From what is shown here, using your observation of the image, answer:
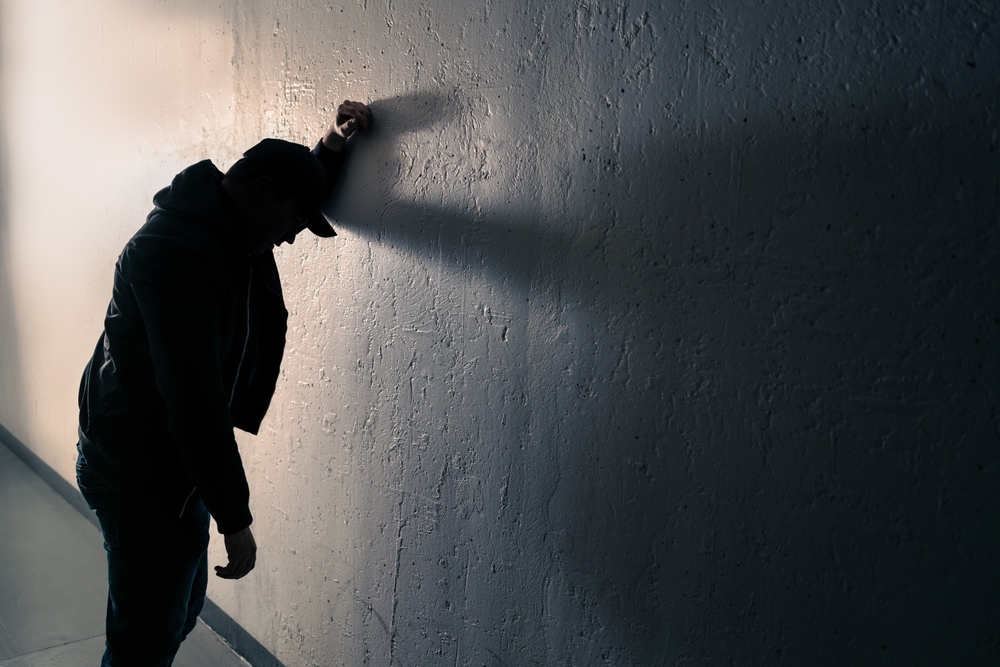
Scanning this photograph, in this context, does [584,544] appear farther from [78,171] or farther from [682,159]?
[78,171]

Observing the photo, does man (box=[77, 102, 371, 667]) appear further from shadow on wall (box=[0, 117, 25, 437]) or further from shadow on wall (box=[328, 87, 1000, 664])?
shadow on wall (box=[0, 117, 25, 437])

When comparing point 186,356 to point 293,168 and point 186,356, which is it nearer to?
point 186,356

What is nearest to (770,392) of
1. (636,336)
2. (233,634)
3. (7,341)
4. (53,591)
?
(636,336)

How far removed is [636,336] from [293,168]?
929mm

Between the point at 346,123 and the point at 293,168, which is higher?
the point at 346,123

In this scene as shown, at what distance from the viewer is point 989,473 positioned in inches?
37.7

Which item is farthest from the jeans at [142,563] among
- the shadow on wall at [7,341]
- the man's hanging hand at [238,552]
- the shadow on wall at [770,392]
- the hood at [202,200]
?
the shadow on wall at [7,341]

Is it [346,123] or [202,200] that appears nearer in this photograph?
[202,200]

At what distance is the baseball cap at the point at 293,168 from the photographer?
68.0 inches

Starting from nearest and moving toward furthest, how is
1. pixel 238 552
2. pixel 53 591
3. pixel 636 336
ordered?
pixel 636 336
pixel 238 552
pixel 53 591

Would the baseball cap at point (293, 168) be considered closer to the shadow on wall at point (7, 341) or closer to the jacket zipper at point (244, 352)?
the jacket zipper at point (244, 352)

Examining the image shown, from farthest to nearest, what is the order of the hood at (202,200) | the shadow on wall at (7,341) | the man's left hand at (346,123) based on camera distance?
the shadow on wall at (7,341)
the man's left hand at (346,123)
the hood at (202,200)

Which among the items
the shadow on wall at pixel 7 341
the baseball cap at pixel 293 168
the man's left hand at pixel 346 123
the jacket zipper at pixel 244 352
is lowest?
the shadow on wall at pixel 7 341

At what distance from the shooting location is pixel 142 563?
1.71 m
